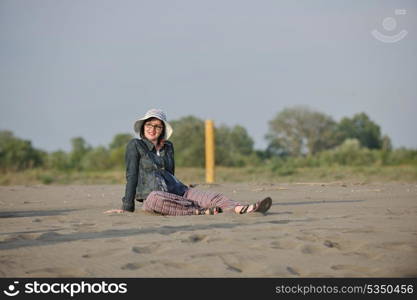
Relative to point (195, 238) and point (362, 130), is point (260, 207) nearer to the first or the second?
point (195, 238)

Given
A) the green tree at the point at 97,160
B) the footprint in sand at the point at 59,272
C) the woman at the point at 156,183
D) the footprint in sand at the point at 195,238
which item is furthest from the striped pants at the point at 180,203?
the green tree at the point at 97,160

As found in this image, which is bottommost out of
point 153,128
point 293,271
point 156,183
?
point 293,271

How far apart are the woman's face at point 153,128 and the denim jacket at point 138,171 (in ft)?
0.21

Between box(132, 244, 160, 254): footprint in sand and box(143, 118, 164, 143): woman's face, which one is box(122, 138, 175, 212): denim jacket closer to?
box(143, 118, 164, 143): woman's face

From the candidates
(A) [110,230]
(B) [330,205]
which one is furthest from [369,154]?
(A) [110,230]

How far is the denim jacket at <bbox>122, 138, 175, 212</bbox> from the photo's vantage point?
289 inches

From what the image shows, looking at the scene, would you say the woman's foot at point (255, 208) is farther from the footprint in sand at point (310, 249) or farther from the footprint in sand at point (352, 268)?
the footprint in sand at point (352, 268)

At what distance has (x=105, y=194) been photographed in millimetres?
11648

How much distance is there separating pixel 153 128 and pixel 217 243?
8.53 ft

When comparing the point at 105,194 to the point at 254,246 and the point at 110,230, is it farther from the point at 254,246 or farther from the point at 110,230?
the point at 254,246

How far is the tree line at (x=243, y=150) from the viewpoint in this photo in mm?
31188

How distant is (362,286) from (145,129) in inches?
156

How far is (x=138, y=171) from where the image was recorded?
7.40m

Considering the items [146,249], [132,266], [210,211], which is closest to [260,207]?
[210,211]
